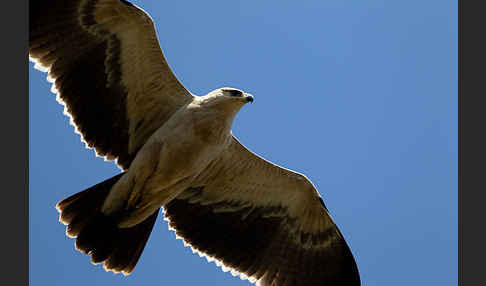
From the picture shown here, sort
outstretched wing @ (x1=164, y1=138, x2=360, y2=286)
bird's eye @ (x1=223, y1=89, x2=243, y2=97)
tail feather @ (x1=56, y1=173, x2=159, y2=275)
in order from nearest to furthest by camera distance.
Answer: tail feather @ (x1=56, y1=173, x2=159, y2=275) < bird's eye @ (x1=223, y1=89, x2=243, y2=97) < outstretched wing @ (x1=164, y1=138, x2=360, y2=286)

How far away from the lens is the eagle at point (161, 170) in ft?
27.5

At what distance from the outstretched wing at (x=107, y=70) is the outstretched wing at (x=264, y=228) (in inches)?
46.9

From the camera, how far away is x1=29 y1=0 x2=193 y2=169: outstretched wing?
28.0ft

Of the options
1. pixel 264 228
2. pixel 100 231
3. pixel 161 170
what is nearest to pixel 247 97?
pixel 161 170

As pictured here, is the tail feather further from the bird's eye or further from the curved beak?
the curved beak

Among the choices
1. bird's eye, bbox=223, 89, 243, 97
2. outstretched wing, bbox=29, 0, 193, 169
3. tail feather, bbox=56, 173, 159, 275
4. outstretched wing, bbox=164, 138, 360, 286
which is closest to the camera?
tail feather, bbox=56, 173, 159, 275

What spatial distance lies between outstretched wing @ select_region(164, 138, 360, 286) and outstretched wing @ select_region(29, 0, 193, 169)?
1.19 meters

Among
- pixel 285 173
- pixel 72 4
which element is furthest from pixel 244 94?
pixel 72 4

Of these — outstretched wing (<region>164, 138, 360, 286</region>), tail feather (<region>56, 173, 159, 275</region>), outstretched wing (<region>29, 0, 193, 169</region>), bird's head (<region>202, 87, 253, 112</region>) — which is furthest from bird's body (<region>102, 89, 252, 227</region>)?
outstretched wing (<region>164, 138, 360, 286</region>)

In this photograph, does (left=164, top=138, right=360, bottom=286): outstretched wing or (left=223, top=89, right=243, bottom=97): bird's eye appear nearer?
(left=223, top=89, right=243, bottom=97): bird's eye

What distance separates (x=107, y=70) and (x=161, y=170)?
5.36 feet

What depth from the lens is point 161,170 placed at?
27.5 feet

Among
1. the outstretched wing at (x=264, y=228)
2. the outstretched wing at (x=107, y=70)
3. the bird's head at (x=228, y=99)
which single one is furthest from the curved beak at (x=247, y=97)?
the outstretched wing at (x=264, y=228)

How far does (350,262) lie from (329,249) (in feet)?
1.17
